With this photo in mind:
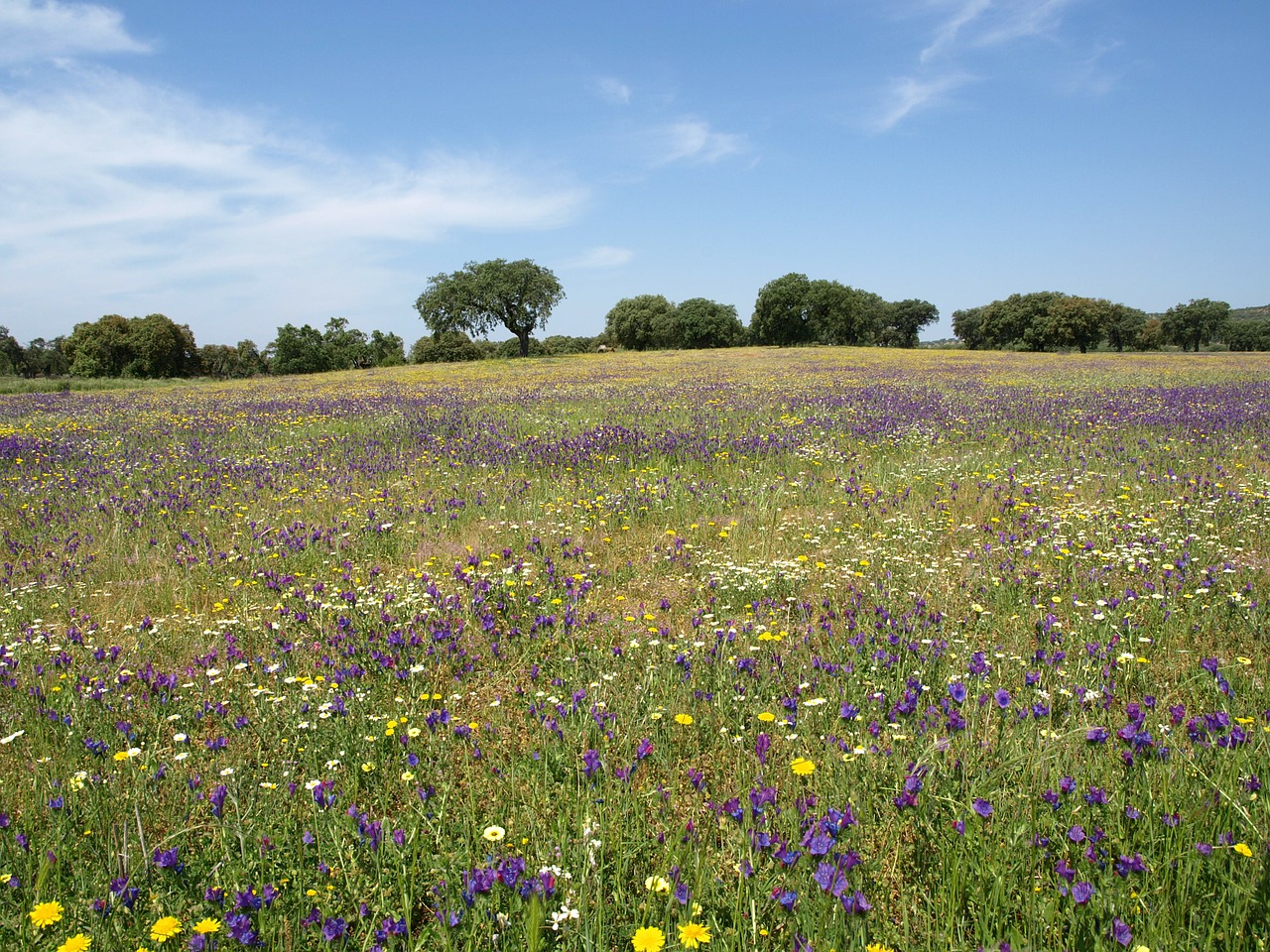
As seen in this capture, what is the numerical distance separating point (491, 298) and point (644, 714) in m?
54.0

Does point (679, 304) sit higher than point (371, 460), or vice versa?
point (679, 304)

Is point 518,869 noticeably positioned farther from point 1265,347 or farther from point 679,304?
point 1265,347

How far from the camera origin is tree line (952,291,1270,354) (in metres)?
72.9

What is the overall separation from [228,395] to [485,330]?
34005 millimetres

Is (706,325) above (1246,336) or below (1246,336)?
above

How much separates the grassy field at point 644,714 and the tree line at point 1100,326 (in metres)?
79.6

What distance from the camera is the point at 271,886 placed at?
208 centimetres

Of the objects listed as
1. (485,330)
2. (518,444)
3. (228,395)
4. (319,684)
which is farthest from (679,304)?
(319,684)

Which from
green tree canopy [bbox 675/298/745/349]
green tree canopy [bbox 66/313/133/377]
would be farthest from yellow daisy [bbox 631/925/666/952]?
green tree canopy [bbox 675/298/745/349]

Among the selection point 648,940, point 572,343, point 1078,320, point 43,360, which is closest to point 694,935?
point 648,940

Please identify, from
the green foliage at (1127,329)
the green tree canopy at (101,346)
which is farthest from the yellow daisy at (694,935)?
the green foliage at (1127,329)

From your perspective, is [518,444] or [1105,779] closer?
[1105,779]

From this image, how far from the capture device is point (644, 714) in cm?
326

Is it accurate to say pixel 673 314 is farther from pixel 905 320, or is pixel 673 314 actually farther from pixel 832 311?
pixel 905 320
